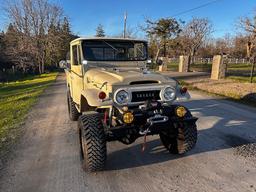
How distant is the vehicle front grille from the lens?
4.90 metres

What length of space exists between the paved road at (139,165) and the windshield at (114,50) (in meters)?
1.88

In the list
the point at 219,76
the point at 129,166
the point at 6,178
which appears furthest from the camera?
the point at 219,76

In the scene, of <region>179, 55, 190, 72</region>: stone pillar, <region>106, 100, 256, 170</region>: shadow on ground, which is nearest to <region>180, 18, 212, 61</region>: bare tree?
<region>179, 55, 190, 72</region>: stone pillar

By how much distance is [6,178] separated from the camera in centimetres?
468

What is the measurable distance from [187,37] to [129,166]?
3625cm

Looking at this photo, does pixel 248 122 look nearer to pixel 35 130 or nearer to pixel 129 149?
pixel 129 149

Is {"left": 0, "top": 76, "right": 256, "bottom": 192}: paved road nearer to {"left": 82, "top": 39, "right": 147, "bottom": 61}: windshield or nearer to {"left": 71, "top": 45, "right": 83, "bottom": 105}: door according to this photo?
{"left": 71, "top": 45, "right": 83, "bottom": 105}: door

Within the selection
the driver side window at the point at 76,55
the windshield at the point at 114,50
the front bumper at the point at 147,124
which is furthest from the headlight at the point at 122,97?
the driver side window at the point at 76,55

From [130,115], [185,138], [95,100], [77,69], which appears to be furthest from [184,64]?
[130,115]

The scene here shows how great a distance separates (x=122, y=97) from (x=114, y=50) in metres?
2.08

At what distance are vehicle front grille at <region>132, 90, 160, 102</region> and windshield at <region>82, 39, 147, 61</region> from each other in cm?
187

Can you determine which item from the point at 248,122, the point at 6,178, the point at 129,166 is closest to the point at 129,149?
the point at 129,166

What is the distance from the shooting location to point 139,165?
5117 millimetres

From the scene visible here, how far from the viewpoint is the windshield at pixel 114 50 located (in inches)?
251
